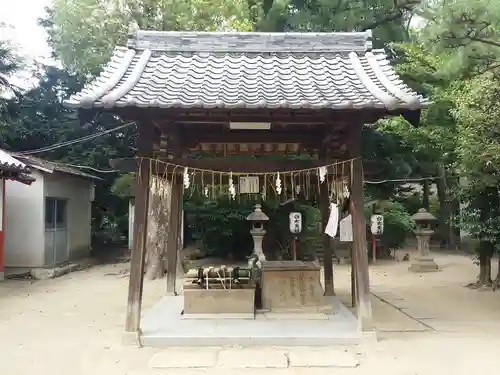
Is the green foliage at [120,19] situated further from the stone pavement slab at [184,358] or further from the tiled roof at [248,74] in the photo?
the stone pavement slab at [184,358]

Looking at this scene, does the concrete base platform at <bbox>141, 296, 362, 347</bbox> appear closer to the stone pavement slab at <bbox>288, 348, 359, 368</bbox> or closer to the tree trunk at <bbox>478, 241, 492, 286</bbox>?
the stone pavement slab at <bbox>288, 348, 359, 368</bbox>

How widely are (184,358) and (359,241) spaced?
9.26 ft

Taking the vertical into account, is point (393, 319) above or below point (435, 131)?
below

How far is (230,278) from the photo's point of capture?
834cm

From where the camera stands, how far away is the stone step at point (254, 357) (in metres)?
6.10

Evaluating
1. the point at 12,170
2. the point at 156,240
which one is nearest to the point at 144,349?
the point at 12,170

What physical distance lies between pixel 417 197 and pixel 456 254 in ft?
17.3

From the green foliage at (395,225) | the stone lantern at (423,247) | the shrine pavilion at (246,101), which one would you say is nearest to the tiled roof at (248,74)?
the shrine pavilion at (246,101)

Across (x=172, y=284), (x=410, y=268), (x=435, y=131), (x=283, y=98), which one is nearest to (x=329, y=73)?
(x=283, y=98)

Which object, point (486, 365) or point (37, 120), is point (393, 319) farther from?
point (37, 120)

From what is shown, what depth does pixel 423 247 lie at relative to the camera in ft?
57.4

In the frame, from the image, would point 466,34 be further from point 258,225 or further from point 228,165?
point 258,225

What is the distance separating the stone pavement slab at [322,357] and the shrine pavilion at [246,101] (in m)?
0.77

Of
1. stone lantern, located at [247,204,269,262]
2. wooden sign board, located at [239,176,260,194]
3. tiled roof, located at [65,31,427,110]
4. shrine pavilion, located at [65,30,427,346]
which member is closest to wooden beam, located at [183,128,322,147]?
shrine pavilion, located at [65,30,427,346]
